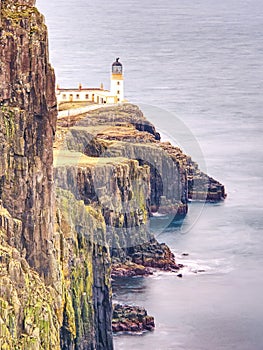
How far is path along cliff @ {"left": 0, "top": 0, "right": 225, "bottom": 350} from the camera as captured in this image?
3529 inches

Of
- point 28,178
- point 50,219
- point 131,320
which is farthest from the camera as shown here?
point 131,320

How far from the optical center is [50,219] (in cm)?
9350

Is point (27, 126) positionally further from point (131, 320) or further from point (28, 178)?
point (131, 320)

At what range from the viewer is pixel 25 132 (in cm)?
9181

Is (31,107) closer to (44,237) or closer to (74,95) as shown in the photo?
(44,237)

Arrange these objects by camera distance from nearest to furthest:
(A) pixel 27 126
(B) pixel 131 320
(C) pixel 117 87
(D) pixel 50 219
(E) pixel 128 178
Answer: (A) pixel 27 126, (D) pixel 50 219, (B) pixel 131 320, (E) pixel 128 178, (C) pixel 117 87

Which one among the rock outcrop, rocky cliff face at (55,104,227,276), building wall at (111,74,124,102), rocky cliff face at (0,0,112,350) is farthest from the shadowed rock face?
building wall at (111,74,124,102)

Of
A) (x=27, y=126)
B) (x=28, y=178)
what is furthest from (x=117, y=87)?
(x=27, y=126)

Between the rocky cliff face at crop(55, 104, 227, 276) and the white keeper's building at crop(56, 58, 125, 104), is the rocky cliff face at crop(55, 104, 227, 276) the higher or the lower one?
the lower one

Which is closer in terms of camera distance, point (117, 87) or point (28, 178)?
point (28, 178)

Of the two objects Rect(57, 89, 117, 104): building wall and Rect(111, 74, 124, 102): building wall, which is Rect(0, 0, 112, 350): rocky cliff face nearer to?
Rect(57, 89, 117, 104): building wall

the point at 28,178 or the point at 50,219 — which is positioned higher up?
the point at 28,178

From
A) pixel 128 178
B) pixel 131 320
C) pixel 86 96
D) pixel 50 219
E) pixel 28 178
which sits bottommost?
pixel 131 320

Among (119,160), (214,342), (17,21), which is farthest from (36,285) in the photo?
(119,160)
